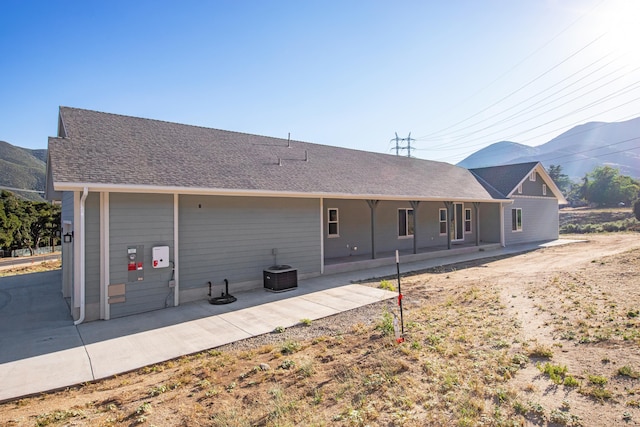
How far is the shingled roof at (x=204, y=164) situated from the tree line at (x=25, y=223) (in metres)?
17.8

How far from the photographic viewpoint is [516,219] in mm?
19656

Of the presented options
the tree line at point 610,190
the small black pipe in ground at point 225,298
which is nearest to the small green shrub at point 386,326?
the small black pipe in ground at point 225,298

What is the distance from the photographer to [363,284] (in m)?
10.0

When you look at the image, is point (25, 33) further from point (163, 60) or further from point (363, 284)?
point (363, 284)

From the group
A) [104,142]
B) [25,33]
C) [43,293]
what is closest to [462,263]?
[104,142]

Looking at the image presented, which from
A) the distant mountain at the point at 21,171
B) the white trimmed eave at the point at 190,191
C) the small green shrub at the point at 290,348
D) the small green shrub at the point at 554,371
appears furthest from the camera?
the distant mountain at the point at 21,171

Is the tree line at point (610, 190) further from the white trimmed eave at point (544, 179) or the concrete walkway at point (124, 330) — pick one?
the concrete walkway at point (124, 330)

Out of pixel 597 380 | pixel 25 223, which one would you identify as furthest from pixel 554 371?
pixel 25 223

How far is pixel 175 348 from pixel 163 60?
933 cm

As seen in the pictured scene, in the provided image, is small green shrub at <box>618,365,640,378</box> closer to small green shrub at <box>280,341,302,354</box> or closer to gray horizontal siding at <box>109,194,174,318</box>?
small green shrub at <box>280,341,302,354</box>

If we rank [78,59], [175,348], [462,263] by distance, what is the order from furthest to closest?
[462,263]
[78,59]
[175,348]

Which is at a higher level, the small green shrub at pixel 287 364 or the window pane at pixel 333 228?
the window pane at pixel 333 228

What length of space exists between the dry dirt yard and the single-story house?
302 centimetres

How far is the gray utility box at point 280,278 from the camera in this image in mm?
9070
